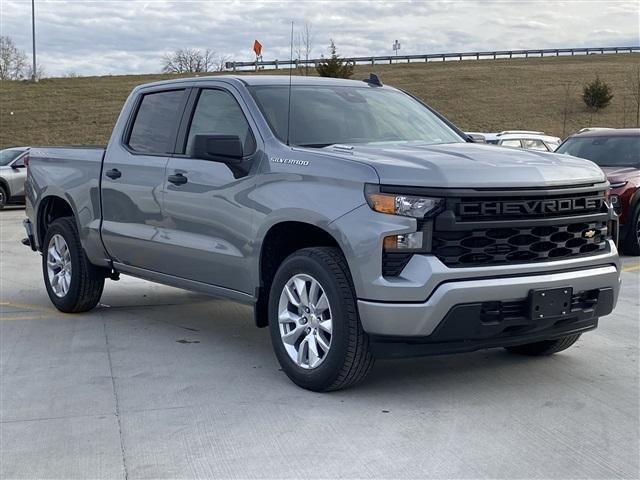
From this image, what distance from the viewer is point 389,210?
15.6 feet

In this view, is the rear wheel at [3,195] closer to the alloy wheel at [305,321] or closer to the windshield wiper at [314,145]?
the windshield wiper at [314,145]

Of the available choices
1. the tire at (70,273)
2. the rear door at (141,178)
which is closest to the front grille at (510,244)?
the rear door at (141,178)

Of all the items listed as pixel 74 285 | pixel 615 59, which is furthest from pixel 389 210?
pixel 615 59

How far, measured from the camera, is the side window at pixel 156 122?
6720mm

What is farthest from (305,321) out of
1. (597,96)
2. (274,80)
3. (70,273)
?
(597,96)

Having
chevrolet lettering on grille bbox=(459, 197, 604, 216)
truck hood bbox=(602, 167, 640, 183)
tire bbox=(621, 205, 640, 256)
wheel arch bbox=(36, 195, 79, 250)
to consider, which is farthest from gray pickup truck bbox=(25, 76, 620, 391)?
tire bbox=(621, 205, 640, 256)

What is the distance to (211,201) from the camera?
5996 mm

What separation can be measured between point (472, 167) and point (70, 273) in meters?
4.30

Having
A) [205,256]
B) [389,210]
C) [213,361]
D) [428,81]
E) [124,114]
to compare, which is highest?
[428,81]

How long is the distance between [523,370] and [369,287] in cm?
156

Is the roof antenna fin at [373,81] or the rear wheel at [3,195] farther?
the rear wheel at [3,195]

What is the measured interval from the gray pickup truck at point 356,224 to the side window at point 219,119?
0.01 metres

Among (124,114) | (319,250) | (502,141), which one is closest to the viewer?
(319,250)

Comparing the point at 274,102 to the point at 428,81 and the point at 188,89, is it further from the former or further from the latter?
the point at 428,81
